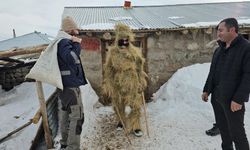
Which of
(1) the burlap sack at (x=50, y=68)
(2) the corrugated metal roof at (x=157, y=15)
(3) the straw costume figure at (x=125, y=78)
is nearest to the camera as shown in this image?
(1) the burlap sack at (x=50, y=68)

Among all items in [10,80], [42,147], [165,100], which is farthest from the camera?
[10,80]

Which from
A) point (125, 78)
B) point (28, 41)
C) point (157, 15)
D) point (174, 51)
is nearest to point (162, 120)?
point (125, 78)

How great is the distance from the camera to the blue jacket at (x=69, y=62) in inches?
135

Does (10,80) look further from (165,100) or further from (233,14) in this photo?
(233,14)

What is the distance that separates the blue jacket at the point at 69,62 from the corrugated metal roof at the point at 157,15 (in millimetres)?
3105

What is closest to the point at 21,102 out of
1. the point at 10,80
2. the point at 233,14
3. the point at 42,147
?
the point at 10,80

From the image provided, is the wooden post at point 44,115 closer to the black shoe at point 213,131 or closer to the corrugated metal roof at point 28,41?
the black shoe at point 213,131

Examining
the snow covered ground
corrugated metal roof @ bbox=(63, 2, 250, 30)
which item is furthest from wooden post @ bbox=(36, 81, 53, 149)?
Result: corrugated metal roof @ bbox=(63, 2, 250, 30)

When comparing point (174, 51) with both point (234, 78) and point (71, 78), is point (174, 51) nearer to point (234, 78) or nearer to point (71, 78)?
point (234, 78)

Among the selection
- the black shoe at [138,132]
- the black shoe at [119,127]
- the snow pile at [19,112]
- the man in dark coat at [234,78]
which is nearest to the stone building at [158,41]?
the snow pile at [19,112]

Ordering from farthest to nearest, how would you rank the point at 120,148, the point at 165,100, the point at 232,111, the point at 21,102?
the point at 21,102, the point at 165,100, the point at 120,148, the point at 232,111

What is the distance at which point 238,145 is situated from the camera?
3.26 metres

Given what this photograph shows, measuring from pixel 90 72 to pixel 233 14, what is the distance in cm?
475

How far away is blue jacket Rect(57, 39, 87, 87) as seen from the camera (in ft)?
11.3
